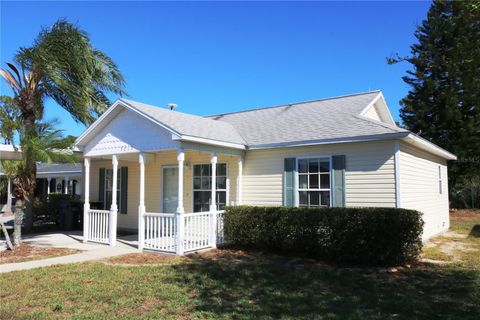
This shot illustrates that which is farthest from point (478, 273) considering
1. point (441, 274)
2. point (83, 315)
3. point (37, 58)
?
point (37, 58)

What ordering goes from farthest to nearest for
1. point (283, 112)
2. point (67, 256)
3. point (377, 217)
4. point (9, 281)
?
point (283, 112) → point (67, 256) → point (377, 217) → point (9, 281)

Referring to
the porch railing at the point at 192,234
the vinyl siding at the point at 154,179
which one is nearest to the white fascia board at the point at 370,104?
the vinyl siding at the point at 154,179

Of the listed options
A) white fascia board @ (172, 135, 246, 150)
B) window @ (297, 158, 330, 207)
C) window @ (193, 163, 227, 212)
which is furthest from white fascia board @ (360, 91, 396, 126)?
window @ (193, 163, 227, 212)

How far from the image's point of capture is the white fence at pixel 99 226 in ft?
39.7

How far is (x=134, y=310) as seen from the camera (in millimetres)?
5590

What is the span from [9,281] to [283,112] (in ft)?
34.2

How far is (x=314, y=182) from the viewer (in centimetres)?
1112

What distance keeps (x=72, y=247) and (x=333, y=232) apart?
7.56 metres

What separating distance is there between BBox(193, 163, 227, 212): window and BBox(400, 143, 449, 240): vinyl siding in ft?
18.2

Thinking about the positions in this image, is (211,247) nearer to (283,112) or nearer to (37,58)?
(283,112)

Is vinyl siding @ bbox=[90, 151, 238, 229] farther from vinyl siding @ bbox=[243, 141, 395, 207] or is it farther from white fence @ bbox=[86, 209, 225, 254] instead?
white fence @ bbox=[86, 209, 225, 254]

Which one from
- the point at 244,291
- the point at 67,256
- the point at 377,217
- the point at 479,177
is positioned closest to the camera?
the point at 244,291

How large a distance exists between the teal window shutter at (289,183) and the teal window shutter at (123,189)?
7062mm

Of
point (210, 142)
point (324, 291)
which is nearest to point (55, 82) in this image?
point (210, 142)
